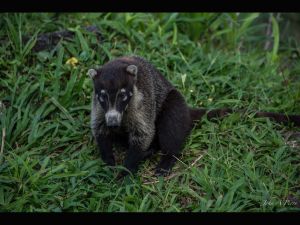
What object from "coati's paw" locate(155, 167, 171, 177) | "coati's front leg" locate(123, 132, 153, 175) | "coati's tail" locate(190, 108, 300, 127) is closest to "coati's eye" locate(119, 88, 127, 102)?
"coati's front leg" locate(123, 132, 153, 175)

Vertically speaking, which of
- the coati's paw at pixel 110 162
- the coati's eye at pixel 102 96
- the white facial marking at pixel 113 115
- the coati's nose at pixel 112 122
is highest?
the coati's eye at pixel 102 96

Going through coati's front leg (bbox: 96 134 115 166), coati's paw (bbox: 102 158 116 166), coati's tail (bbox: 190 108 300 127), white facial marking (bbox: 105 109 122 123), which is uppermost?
white facial marking (bbox: 105 109 122 123)

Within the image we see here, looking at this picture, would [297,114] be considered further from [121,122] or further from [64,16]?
[64,16]

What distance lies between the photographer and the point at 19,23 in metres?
8.11

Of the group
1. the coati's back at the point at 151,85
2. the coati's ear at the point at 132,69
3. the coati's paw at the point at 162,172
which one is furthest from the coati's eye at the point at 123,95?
the coati's paw at the point at 162,172

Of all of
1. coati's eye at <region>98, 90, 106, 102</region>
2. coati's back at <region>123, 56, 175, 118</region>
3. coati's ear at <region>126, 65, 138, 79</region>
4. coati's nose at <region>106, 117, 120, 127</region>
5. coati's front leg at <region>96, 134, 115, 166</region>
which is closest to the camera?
coati's nose at <region>106, 117, 120, 127</region>

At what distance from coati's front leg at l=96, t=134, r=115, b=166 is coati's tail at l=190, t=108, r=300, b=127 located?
4.21ft

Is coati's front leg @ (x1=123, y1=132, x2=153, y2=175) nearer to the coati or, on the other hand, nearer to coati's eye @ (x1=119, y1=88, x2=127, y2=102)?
the coati

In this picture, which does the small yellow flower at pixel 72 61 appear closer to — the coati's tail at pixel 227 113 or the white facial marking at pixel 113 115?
the coati's tail at pixel 227 113

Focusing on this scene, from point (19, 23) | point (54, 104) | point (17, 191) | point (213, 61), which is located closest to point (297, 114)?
point (213, 61)

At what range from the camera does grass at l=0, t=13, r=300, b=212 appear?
18.8 feet

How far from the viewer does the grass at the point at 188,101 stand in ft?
18.8

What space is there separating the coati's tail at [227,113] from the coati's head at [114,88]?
1206 mm

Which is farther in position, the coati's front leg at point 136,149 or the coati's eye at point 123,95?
the coati's front leg at point 136,149
